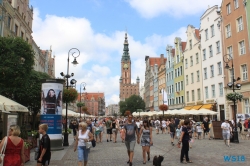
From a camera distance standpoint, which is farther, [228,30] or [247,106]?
[228,30]

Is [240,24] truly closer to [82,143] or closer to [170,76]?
[170,76]

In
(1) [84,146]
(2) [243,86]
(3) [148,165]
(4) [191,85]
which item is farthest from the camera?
(4) [191,85]

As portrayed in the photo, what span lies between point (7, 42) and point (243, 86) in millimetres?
26220

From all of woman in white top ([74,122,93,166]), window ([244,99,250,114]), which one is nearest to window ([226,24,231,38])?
window ([244,99,250,114])

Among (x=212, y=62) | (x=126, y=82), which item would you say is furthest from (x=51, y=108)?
(x=126, y=82)

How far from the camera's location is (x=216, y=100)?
3778 cm

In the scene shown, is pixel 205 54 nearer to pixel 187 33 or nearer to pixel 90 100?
pixel 187 33

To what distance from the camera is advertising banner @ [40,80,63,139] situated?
15.3 m

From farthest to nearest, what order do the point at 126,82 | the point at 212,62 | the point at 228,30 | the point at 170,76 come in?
the point at 126,82, the point at 170,76, the point at 212,62, the point at 228,30

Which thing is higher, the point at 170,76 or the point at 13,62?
the point at 170,76

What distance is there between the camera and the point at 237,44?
107ft

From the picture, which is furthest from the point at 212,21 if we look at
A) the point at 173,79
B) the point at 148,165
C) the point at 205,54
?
the point at 148,165

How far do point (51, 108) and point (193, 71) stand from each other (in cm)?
3520

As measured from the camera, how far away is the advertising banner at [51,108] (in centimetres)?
1531
